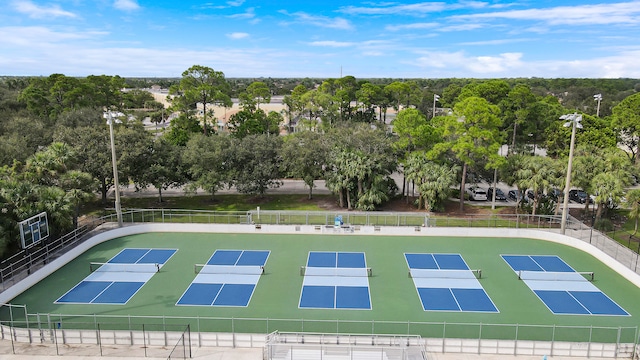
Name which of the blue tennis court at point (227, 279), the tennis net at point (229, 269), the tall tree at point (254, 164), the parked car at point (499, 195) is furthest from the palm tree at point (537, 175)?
the tennis net at point (229, 269)

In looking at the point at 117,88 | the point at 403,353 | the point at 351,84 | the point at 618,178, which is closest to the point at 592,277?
the point at 618,178

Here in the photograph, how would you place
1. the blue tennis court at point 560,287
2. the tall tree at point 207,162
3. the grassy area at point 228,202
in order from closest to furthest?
the blue tennis court at point 560,287 < the tall tree at point 207,162 < the grassy area at point 228,202

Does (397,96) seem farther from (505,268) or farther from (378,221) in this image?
(505,268)

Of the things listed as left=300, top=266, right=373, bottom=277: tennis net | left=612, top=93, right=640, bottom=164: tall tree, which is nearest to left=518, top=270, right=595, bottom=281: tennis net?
left=300, top=266, right=373, bottom=277: tennis net

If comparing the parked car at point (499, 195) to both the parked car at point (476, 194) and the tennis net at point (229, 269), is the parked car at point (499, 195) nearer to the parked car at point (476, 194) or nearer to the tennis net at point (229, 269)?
the parked car at point (476, 194)

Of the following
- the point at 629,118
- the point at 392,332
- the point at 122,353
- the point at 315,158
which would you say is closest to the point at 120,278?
the point at 122,353

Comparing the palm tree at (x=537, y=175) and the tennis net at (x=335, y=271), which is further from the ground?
the palm tree at (x=537, y=175)
